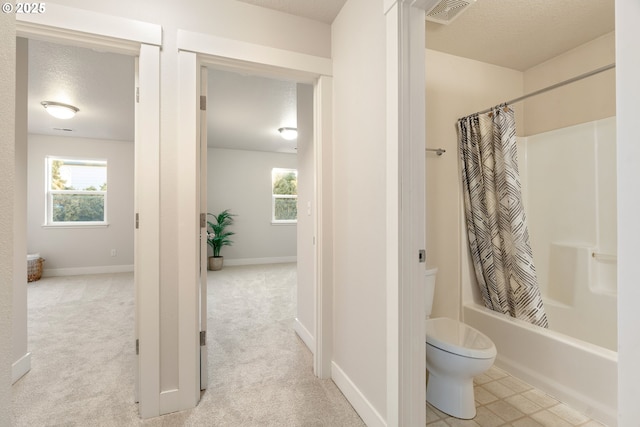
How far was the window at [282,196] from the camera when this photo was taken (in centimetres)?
644

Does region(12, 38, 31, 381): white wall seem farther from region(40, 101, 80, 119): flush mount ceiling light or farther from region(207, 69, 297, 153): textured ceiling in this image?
region(40, 101, 80, 119): flush mount ceiling light

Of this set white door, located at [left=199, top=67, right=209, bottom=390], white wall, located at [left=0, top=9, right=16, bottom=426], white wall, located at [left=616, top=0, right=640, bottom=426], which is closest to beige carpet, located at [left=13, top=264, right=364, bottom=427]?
white door, located at [left=199, top=67, right=209, bottom=390]

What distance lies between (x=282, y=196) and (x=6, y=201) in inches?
232

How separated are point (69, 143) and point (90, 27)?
15.7 feet

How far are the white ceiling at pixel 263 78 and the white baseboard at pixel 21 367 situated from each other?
2.36 m

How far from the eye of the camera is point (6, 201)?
621 mm

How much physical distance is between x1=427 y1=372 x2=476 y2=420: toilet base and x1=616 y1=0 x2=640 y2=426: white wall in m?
1.21

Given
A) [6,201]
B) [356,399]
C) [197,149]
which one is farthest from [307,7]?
[356,399]

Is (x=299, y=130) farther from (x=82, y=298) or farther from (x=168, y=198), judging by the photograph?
(x=82, y=298)

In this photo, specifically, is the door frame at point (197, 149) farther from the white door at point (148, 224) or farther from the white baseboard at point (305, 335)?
the white baseboard at point (305, 335)

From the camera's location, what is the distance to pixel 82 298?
3.76 metres

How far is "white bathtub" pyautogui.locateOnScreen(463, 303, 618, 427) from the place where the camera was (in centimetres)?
A: 155

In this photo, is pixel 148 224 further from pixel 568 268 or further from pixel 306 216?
pixel 568 268

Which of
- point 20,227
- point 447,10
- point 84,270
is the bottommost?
point 84,270
